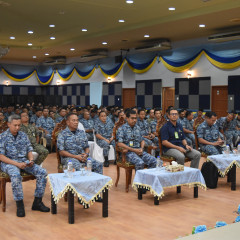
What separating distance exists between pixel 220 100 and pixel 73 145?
346 inches

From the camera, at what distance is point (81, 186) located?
179 inches

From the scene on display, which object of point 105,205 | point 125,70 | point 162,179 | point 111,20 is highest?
point 111,20

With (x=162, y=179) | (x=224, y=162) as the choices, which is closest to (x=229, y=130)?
(x=224, y=162)

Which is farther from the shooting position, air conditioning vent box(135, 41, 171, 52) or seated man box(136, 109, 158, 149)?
air conditioning vent box(135, 41, 171, 52)

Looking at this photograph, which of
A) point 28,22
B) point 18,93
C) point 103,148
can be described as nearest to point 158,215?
point 103,148

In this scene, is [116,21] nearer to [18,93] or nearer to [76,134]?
[76,134]

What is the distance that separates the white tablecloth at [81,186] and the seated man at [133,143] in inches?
54.1

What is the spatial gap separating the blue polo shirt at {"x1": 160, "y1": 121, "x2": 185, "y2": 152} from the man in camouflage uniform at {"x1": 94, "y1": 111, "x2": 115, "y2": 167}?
2099 mm

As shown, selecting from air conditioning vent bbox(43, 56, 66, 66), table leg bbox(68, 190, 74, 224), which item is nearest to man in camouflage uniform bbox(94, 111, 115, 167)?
table leg bbox(68, 190, 74, 224)

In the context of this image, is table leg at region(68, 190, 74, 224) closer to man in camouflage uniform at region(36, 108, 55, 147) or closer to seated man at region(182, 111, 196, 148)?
seated man at region(182, 111, 196, 148)

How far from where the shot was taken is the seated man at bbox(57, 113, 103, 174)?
5.36m

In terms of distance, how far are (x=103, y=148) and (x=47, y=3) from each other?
401 centimetres

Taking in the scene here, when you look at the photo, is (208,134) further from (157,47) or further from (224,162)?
(157,47)

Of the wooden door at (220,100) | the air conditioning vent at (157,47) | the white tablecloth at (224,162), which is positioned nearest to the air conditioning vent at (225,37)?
the wooden door at (220,100)
